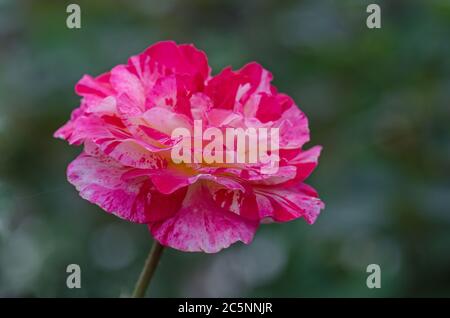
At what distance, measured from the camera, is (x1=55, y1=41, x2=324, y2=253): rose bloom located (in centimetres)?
61

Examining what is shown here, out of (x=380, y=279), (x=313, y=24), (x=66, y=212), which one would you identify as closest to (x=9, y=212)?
(x=66, y=212)

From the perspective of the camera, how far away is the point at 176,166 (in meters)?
0.64

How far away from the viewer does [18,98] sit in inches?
47.4

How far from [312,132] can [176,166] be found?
670 mm

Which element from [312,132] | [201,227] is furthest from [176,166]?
[312,132]

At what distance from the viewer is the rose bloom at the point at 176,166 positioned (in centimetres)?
61

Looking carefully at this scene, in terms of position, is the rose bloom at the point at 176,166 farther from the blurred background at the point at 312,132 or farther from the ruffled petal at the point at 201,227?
the blurred background at the point at 312,132

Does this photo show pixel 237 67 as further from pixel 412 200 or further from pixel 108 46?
pixel 412 200

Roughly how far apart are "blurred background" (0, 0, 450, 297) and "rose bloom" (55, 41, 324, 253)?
0.38m

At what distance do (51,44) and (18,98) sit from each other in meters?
0.11

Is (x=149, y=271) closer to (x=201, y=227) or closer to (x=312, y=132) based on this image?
(x=201, y=227)

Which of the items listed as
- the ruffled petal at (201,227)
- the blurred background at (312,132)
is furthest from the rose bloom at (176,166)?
the blurred background at (312,132)
